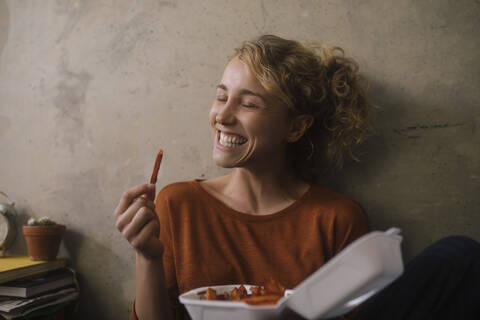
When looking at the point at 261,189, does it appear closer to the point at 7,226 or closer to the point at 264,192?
the point at 264,192

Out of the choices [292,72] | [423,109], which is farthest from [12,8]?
[423,109]

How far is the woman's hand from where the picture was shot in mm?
903

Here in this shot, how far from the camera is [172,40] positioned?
152cm

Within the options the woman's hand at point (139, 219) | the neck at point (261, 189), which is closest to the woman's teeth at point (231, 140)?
the neck at point (261, 189)

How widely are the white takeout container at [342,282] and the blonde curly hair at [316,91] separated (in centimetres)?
65

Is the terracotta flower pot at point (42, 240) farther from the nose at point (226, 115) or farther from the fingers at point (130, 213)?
the nose at point (226, 115)

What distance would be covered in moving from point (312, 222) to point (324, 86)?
0.47 m

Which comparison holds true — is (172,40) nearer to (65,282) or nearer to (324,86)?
(324,86)

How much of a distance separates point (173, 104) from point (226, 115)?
45 cm

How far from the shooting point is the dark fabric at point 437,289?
86 cm

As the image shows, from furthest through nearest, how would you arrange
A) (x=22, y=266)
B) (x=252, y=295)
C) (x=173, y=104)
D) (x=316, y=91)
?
1. (x=173, y=104)
2. (x=22, y=266)
3. (x=316, y=91)
4. (x=252, y=295)

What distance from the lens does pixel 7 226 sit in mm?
1592

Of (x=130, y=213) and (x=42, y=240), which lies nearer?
(x=130, y=213)

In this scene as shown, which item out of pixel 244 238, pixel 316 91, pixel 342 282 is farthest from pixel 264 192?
pixel 342 282
